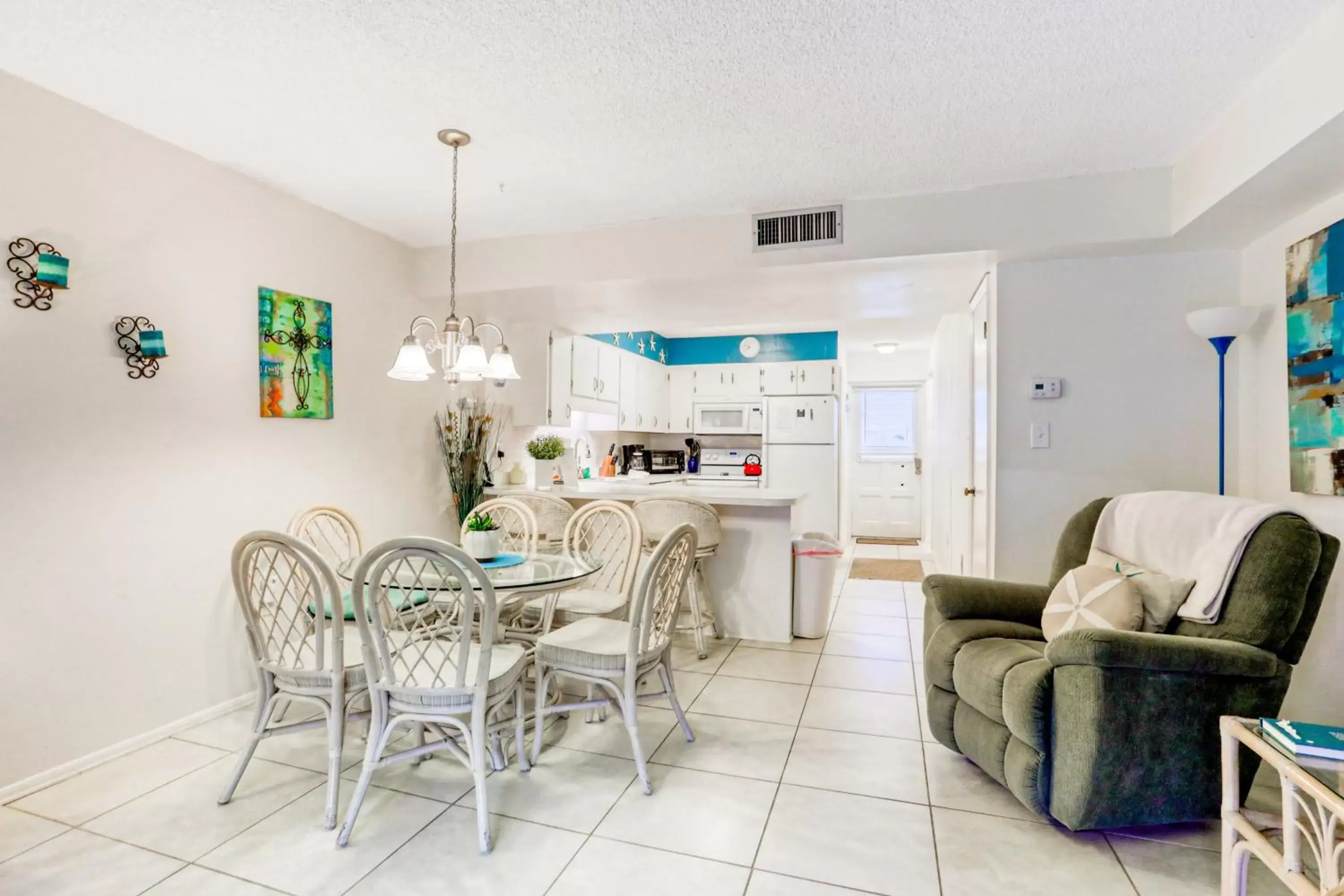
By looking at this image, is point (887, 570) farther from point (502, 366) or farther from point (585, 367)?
point (502, 366)

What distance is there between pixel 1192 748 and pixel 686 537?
1.59 metres

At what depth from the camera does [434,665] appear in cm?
214

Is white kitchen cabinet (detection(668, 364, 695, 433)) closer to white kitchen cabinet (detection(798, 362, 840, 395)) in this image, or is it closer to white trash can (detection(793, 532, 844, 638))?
white kitchen cabinet (detection(798, 362, 840, 395))

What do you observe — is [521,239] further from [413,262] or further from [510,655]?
[510,655]

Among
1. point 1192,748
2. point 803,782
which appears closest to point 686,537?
point 803,782

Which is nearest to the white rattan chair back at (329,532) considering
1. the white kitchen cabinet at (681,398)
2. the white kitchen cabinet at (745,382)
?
the white kitchen cabinet at (681,398)

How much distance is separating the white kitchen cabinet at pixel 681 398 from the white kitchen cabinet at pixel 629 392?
886 millimetres

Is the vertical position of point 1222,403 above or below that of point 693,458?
above

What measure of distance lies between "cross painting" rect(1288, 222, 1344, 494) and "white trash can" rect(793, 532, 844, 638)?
208cm

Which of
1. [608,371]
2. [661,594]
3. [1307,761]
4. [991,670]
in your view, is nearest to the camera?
[1307,761]

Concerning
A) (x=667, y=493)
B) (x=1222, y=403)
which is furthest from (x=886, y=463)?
(x=1222, y=403)

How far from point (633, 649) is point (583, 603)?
3.15ft

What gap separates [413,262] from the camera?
13.1ft

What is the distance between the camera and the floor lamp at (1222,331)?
8.57ft
